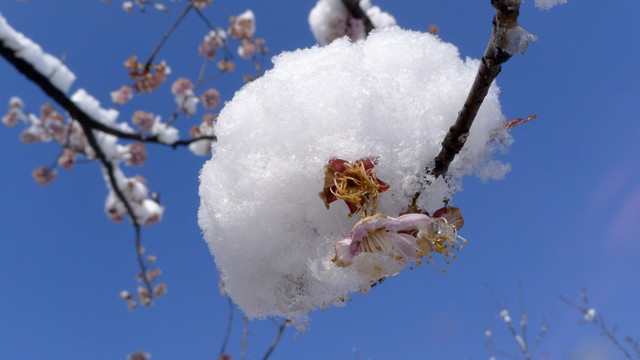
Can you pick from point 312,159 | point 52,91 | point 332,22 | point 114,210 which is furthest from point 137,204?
point 312,159

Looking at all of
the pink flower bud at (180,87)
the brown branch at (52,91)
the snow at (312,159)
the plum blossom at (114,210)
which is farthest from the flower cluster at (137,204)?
the snow at (312,159)

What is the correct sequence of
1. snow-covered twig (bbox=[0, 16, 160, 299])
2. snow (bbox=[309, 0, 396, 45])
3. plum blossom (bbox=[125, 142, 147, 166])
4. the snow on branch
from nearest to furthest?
the snow on branch < snow-covered twig (bbox=[0, 16, 160, 299]) < snow (bbox=[309, 0, 396, 45]) < plum blossom (bbox=[125, 142, 147, 166])

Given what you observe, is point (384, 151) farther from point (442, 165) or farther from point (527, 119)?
point (527, 119)

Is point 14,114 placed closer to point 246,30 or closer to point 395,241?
point 246,30

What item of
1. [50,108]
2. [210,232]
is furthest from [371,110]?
[50,108]

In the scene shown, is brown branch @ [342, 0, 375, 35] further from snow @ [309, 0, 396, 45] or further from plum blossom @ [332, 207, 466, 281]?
plum blossom @ [332, 207, 466, 281]

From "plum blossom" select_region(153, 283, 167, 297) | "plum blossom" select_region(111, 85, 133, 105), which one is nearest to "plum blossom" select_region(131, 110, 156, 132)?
"plum blossom" select_region(111, 85, 133, 105)
